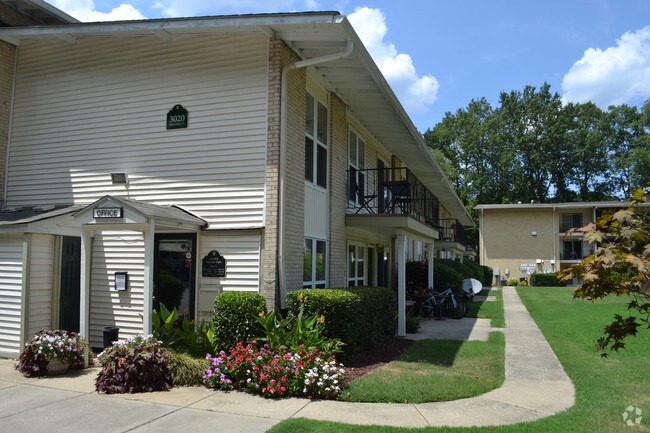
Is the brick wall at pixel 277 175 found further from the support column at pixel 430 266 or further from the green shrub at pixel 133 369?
the support column at pixel 430 266

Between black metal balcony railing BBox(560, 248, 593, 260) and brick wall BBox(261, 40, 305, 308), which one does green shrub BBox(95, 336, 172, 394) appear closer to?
→ brick wall BBox(261, 40, 305, 308)

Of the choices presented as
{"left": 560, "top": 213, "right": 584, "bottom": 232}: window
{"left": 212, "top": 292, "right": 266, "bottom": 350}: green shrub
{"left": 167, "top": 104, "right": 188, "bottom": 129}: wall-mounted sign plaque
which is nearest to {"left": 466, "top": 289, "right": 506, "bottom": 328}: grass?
{"left": 212, "top": 292, "right": 266, "bottom": 350}: green shrub

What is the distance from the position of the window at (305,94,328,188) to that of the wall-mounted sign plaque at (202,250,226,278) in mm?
2442

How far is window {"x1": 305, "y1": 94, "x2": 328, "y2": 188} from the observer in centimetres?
1097

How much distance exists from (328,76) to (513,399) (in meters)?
7.03

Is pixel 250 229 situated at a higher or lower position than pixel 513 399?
higher

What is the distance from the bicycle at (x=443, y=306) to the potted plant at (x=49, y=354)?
1028cm

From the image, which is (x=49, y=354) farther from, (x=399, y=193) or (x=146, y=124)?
(x=399, y=193)

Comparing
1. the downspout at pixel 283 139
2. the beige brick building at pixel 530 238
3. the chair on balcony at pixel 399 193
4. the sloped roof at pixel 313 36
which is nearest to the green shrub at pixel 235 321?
the downspout at pixel 283 139

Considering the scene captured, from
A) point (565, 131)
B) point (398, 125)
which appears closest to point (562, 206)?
point (565, 131)

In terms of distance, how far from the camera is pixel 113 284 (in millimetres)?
10023

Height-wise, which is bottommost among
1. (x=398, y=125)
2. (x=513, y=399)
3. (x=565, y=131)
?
(x=513, y=399)

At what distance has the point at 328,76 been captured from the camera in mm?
11211

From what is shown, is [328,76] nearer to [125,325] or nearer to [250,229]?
[250,229]
